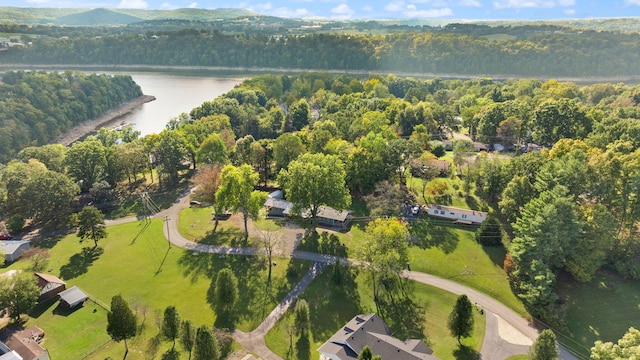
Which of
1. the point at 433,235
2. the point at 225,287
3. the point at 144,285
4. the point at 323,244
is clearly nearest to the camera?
the point at 225,287

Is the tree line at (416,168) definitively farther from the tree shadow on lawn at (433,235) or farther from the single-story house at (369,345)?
the single-story house at (369,345)

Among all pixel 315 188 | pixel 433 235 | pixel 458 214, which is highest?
pixel 315 188

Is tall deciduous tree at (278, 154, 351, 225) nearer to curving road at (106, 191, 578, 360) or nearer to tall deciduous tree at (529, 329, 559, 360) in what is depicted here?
curving road at (106, 191, 578, 360)

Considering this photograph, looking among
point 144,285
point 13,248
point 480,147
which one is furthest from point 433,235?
point 13,248

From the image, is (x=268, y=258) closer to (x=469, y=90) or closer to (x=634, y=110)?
(x=634, y=110)

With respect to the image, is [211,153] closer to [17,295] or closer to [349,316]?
[17,295]

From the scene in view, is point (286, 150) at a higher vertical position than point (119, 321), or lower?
higher
